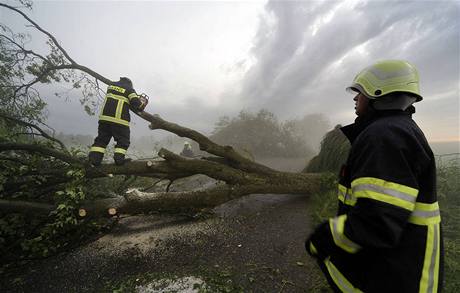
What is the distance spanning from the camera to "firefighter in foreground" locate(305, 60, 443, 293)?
107cm

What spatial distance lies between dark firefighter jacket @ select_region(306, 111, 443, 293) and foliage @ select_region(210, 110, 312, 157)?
13.1 meters

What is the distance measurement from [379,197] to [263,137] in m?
13.8

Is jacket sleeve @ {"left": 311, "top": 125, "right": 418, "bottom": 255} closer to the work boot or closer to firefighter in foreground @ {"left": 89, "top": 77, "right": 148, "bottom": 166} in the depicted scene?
firefighter in foreground @ {"left": 89, "top": 77, "right": 148, "bottom": 166}

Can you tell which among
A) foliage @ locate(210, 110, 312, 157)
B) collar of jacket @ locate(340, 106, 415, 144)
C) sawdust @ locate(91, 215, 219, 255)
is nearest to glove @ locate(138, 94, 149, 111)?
sawdust @ locate(91, 215, 219, 255)

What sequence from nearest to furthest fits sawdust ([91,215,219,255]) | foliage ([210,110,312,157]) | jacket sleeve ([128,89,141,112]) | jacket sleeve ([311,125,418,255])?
jacket sleeve ([311,125,418,255]), sawdust ([91,215,219,255]), jacket sleeve ([128,89,141,112]), foliage ([210,110,312,157])

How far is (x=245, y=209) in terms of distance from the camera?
5.13 meters

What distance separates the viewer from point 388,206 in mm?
1052

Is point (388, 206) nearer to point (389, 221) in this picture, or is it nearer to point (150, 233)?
point (389, 221)

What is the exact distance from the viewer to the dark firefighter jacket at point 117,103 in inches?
171

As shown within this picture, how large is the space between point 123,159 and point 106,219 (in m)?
1.35

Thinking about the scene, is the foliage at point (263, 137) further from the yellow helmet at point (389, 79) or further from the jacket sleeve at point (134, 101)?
the yellow helmet at point (389, 79)

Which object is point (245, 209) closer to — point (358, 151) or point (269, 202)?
point (269, 202)

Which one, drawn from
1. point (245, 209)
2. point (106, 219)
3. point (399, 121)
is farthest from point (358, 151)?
point (106, 219)

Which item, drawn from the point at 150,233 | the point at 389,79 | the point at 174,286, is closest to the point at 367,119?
the point at 389,79
